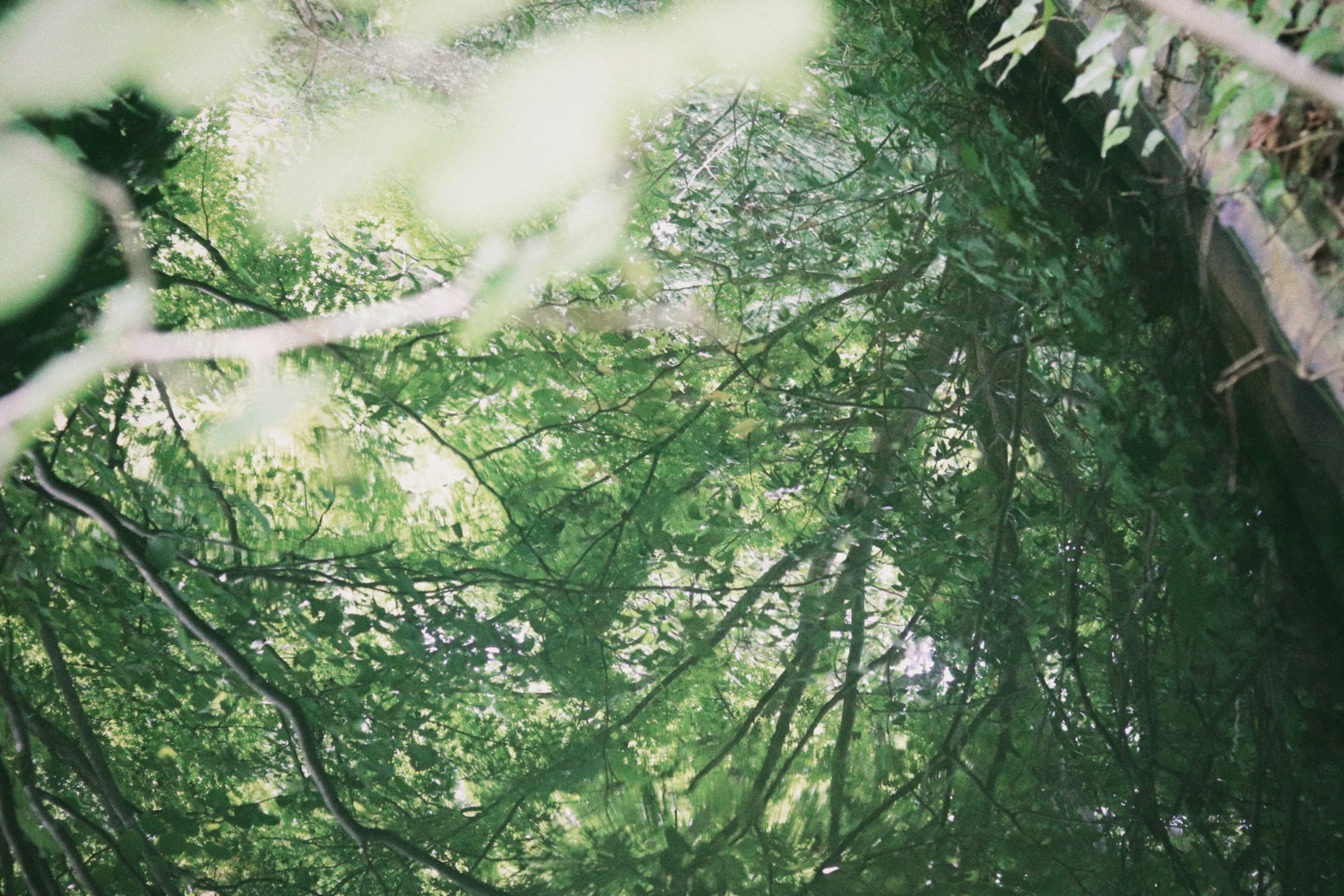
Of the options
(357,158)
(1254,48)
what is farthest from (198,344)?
(357,158)

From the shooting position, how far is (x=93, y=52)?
1577mm

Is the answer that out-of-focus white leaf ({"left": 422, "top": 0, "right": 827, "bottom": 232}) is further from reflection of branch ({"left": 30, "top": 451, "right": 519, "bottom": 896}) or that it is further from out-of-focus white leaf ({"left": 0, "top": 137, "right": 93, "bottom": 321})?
reflection of branch ({"left": 30, "top": 451, "right": 519, "bottom": 896})

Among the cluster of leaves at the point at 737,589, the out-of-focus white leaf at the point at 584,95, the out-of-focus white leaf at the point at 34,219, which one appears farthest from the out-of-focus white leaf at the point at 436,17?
the out-of-focus white leaf at the point at 34,219

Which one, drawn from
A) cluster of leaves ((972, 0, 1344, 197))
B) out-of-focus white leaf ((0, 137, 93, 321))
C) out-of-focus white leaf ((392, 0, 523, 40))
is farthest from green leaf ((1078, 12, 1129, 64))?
out-of-focus white leaf ((392, 0, 523, 40))

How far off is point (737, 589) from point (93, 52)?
1390mm

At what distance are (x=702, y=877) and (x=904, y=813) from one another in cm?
34

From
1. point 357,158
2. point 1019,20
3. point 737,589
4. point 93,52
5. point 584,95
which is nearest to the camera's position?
point 1019,20

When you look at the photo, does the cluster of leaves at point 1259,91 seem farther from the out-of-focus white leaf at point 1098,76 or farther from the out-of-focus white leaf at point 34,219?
the out-of-focus white leaf at point 34,219

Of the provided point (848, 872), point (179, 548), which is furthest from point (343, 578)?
Result: point (848, 872)

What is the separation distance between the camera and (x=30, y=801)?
3.67ft

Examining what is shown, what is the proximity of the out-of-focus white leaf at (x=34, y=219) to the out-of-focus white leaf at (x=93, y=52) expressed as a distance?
6 cm

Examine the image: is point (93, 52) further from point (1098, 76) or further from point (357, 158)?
point (357, 158)

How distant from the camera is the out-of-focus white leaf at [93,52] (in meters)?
1.31

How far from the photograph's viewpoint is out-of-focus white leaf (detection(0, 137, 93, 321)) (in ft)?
4.17
